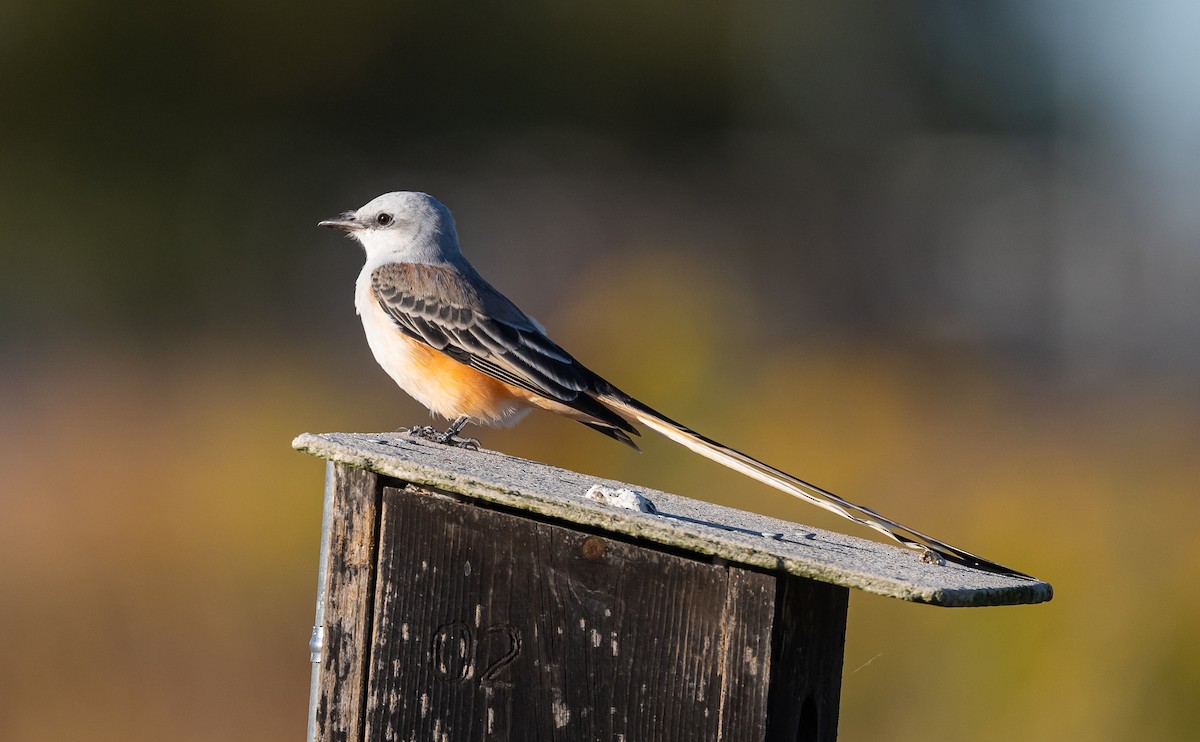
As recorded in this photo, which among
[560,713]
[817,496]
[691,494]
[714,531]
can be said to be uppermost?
[691,494]

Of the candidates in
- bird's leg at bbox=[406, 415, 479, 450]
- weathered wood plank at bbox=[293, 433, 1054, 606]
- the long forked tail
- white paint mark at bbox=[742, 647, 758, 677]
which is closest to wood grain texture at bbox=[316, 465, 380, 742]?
weathered wood plank at bbox=[293, 433, 1054, 606]

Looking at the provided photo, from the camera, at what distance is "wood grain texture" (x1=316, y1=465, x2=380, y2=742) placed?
291cm

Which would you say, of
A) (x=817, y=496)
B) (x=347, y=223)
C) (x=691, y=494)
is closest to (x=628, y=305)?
(x=691, y=494)

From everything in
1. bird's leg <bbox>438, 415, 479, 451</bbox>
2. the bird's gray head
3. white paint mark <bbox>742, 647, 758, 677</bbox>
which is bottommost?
white paint mark <bbox>742, 647, 758, 677</bbox>

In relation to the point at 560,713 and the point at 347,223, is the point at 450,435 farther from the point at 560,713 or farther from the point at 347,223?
the point at 560,713

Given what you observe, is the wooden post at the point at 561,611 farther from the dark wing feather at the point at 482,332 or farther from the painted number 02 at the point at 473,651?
the dark wing feather at the point at 482,332

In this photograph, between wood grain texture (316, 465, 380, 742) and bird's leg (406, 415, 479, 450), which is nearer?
wood grain texture (316, 465, 380, 742)

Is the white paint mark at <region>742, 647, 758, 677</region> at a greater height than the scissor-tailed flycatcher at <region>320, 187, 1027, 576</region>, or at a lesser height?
lesser

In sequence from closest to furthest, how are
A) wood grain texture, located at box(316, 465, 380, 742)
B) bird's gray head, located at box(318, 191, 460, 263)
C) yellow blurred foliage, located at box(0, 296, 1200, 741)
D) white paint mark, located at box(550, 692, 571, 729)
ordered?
white paint mark, located at box(550, 692, 571, 729), wood grain texture, located at box(316, 465, 380, 742), bird's gray head, located at box(318, 191, 460, 263), yellow blurred foliage, located at box(0, 296, 1200, 741)

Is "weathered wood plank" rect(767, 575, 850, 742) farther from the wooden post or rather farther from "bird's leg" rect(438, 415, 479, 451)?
"bird's leg" rect(438, 415, 479, 451)

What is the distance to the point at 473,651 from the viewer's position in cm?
286

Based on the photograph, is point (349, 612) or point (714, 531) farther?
point (349, 612)

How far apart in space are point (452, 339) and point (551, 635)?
2.34 metres

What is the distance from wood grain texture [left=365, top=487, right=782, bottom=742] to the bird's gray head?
2737 millimetres
